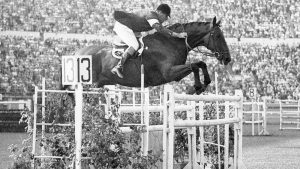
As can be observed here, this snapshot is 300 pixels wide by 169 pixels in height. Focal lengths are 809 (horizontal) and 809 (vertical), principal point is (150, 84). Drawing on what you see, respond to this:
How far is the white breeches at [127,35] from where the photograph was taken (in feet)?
40.8

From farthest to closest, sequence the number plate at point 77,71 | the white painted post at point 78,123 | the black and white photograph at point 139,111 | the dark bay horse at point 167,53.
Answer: the dark bay horse at point 167,53 < the black and white photograph at point 139,111 < the white painted post at point 78,123 < the number plate at point 77,71

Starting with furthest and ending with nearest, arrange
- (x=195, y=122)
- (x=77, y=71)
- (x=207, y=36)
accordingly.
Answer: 1. (x=207, y=36)
2. (x=195, y=122)
3. (x=77, y=71)

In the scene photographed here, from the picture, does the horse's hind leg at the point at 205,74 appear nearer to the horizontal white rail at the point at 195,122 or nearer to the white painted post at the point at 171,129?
the horizontal white rail at the point at 195,122

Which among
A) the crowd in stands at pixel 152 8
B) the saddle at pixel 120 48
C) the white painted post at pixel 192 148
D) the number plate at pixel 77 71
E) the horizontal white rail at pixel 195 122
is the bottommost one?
the white painted post at pixel 192 148

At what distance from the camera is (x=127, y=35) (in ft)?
41.3

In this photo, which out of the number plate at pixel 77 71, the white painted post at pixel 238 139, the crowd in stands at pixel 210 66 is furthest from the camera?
the crowd in stands at pixel 210 66

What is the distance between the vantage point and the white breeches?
1243 cm

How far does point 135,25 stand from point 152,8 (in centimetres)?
2905

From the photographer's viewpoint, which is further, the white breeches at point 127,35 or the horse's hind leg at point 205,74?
the white breeches at point 127,35

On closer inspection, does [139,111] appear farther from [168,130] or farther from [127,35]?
[127,35]

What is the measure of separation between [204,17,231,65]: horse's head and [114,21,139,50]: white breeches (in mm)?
1155

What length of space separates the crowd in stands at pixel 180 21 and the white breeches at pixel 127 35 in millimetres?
19612

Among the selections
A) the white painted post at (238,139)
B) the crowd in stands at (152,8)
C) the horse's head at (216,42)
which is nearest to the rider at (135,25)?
the horse's head at (216,42)

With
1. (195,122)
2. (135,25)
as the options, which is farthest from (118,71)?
(195,122)
